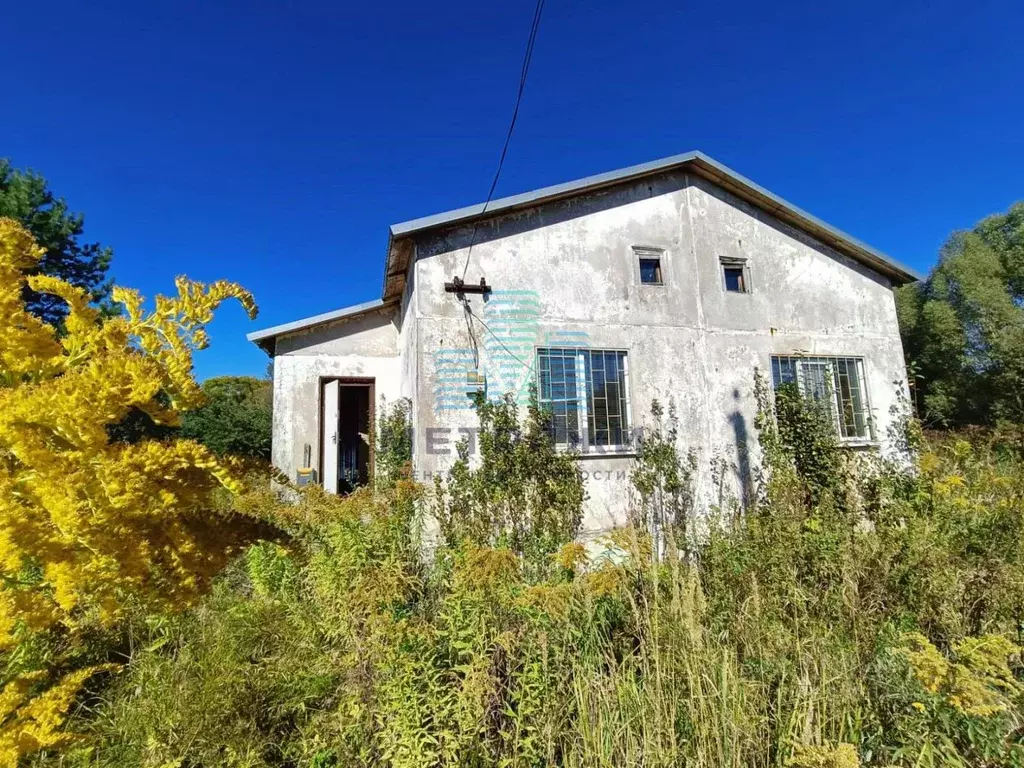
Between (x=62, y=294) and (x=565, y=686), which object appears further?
(x=565, y=686)

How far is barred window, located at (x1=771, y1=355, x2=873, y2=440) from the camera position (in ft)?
27.0

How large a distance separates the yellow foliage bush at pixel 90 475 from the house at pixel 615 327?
16.0 ft

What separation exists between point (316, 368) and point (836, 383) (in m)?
9.72

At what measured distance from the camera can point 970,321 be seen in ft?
61.4

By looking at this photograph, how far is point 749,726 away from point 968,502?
442 centimetres

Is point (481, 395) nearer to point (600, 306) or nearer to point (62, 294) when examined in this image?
point (600, 306)

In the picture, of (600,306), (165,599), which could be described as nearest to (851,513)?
(600,306)

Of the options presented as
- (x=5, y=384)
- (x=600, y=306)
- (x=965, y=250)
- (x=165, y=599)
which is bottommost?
(x=165, y=599)

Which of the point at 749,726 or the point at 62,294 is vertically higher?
the point at 62,294

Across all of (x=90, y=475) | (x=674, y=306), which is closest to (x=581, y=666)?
(x=90, y=475)

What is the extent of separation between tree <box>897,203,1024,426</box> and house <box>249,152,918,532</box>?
1194 cm

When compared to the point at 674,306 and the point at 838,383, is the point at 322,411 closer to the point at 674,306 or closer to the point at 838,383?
the point at 674,306

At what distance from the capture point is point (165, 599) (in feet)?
4.99

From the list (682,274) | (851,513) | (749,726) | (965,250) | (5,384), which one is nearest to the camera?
(5,384)
